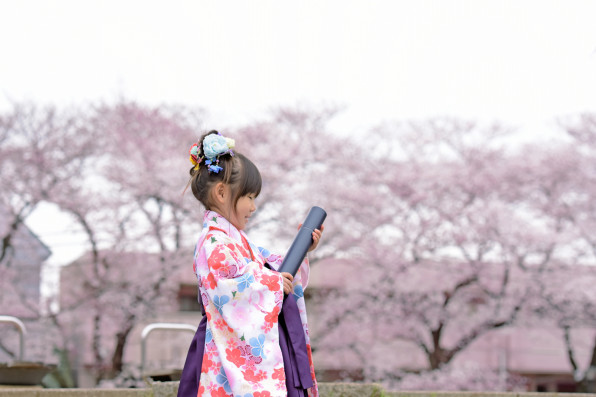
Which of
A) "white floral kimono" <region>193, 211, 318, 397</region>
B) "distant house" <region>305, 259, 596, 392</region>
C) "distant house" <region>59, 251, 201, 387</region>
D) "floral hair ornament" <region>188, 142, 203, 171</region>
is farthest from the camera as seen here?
"distant house" <region>305, 259, 596, 392</region>

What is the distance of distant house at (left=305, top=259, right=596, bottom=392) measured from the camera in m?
12.7

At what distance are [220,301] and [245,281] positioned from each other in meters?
0.10

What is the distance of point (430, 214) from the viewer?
498 inches

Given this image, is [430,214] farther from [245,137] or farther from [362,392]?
[362,392]

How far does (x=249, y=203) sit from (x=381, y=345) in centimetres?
1085

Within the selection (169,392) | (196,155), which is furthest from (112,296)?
(196,155)

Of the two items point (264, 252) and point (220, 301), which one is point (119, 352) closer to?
point (264, 252)

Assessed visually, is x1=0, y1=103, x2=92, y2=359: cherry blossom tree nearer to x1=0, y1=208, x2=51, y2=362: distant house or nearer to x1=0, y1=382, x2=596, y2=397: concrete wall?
x1=0, y1=208, x2=51, y2=362: distant house

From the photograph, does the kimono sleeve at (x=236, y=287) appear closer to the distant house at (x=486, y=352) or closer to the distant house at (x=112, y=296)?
the distant house at (x=486, y=352)

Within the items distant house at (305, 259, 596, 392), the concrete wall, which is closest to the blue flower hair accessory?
the concrete wall

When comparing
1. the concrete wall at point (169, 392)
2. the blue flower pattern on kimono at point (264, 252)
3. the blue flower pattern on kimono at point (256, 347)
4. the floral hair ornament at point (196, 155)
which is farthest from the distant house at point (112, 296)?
the blue flower pattern on kimono at point (256, 347)

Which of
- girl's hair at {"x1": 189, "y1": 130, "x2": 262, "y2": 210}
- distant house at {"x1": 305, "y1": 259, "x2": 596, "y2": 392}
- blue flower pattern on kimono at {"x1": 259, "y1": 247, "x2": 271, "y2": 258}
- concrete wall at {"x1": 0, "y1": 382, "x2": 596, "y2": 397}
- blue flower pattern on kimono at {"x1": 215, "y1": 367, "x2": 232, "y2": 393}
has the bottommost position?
distant house at {"x1": 305, "y1": 259, "x2": 596, "y2": 392}

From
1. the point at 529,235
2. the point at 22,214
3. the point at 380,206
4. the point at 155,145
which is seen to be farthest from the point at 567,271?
the point at 22,214

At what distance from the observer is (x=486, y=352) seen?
592 inches
